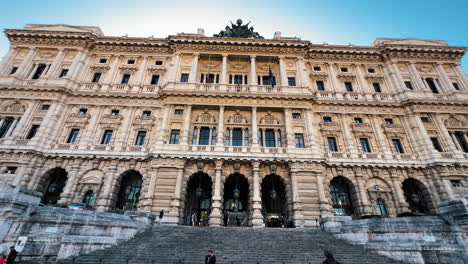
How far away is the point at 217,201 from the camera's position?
18000 mm

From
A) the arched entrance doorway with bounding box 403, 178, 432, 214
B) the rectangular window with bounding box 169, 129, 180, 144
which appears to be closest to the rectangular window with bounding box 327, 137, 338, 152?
the arched entrance doorway with bounding box 403, 178, 432, 214

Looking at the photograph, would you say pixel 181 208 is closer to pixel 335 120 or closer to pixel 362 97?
pixel 335 120

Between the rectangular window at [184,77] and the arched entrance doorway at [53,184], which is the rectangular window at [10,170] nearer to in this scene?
the arched entrance doorway at [53,184]

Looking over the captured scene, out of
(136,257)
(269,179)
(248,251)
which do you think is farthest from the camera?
(269,179)

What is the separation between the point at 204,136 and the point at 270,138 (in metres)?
6.85

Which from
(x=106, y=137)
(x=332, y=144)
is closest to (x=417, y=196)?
(x=332, y=144)

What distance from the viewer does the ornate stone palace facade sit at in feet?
63.4

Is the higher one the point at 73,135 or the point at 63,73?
the point at 63,73

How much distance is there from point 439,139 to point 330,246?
19.9 metres

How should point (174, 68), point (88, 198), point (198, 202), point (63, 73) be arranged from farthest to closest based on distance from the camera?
point (63, 73)
point (174, 68)
point (198, 202)
point (88, 198)

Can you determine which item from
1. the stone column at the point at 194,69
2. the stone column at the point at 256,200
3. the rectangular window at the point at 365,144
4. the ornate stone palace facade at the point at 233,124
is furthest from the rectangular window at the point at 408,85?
the stone column at the point at 194,69

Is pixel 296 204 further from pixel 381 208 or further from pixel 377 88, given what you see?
pixel 377 88

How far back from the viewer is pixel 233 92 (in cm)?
2259

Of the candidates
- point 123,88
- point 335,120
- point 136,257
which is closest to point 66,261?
point 136,257
